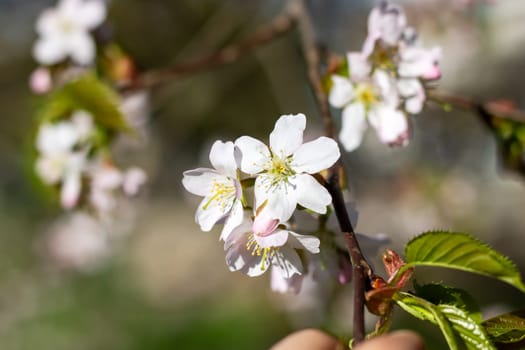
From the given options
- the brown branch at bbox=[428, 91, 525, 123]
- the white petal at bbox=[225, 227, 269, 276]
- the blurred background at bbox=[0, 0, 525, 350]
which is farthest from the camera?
A: the blurred background at bbox=[0, 0, 525, 350]

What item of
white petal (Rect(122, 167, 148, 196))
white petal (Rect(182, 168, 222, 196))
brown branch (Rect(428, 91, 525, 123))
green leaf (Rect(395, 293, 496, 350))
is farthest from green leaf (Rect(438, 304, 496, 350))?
white petal (Rect(122, 167, 148, 196))

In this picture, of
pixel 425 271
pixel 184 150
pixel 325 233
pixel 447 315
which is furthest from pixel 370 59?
pixel 184 150

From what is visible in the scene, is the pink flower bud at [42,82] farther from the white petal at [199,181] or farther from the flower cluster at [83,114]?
the white petal at [199,181]

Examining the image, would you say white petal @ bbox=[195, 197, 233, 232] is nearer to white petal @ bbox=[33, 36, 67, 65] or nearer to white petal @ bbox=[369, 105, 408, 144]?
white petal @ bbox=[369, 105, 408, 144]

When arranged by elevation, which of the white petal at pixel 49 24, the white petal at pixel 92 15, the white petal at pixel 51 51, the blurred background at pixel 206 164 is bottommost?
the blurred background at pixel 206 164

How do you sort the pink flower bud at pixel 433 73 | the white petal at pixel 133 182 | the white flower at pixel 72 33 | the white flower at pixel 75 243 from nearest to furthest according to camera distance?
the pink flower bud at pixel 433 73, the white petal at pixel 133 182, the white flower at pixel 72 33, the white flower at pixel 75 243

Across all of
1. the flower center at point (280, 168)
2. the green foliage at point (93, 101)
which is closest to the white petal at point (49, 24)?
the green foliage at point (93, 101)

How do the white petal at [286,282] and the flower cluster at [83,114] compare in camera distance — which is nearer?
the white petal at [286,282]
